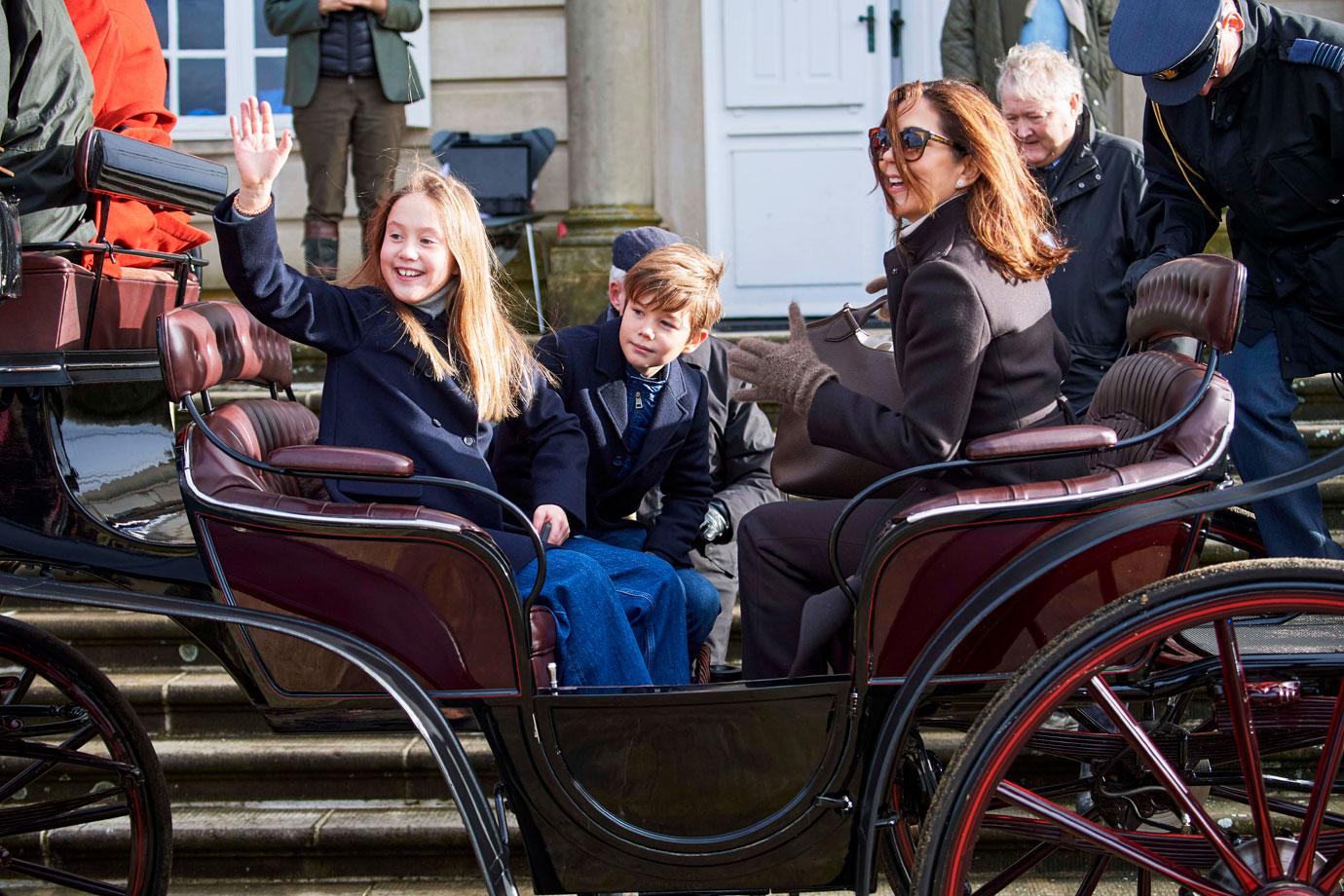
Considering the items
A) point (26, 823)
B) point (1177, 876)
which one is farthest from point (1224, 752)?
point (26, 823)

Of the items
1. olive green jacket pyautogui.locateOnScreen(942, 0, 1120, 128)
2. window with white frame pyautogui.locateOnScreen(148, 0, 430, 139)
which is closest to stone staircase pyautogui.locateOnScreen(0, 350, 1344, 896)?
olive green jacket pyautogui.locateOnScreen(942, 0, 1120, 128)

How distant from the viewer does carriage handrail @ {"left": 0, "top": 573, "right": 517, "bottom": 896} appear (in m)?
2.12

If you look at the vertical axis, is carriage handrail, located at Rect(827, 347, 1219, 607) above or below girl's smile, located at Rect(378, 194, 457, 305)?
below

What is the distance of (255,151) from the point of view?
231 centimetres

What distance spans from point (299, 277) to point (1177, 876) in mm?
1794

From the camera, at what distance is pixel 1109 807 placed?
2.41 m

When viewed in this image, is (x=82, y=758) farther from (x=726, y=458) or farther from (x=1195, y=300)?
(x=1195, y=300)

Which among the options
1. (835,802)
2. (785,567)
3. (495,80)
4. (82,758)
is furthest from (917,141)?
(495,80)

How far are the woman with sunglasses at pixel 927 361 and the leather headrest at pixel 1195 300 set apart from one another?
0.17 m

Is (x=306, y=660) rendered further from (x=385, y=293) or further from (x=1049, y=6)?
(x=1049, y=6)

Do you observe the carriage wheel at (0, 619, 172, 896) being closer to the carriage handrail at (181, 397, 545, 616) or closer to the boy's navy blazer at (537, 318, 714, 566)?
the carriage handrail at (181, 397, 545, 616)

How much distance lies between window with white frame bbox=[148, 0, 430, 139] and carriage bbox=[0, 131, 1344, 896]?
494 centimetres

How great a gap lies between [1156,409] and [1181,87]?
0.86 meters

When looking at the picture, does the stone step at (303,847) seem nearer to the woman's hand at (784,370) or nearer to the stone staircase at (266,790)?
the stone staircase at (266,790)
